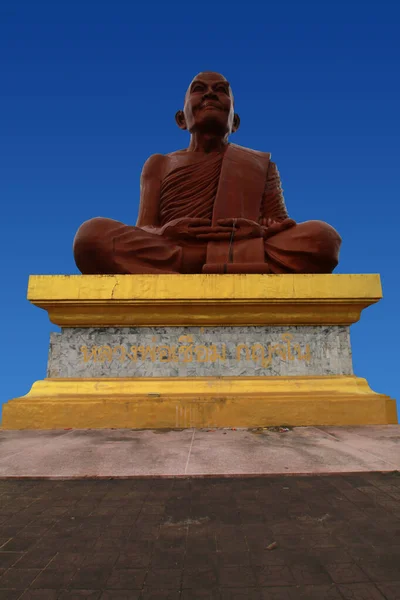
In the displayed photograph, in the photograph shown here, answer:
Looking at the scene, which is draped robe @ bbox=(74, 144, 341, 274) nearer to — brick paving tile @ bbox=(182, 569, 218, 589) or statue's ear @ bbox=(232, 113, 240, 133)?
statue's ear @ bbox=(232, 113, 240, 133)

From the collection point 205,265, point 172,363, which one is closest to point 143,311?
point 172,363

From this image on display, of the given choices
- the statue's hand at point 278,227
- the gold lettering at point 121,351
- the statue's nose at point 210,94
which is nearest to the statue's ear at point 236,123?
the statue's nose at point 210,94

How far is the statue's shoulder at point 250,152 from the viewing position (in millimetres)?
5218

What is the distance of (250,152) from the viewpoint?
17.3 ft

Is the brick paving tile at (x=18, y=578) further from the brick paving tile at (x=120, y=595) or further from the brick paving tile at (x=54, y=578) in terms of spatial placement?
the brick paving tile at (x=120, y=595)

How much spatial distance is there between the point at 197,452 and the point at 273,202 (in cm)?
382

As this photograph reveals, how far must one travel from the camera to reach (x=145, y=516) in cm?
139

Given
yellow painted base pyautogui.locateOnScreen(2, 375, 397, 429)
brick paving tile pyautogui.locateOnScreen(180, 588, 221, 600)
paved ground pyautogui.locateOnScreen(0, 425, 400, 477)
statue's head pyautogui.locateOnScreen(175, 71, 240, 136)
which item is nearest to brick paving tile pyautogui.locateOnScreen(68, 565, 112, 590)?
brick paving tile pyautogui.locateOnScreen(180, 588, 221, 600)

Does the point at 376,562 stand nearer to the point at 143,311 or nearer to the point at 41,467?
the point at 41,467

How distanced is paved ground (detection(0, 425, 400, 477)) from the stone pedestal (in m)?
0.51

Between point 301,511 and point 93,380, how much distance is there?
8.60 feet

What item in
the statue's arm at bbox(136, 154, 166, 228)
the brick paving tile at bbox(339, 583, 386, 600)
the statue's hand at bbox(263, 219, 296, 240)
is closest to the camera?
the brick paving tile at bbox(339, 583, 386, 600)

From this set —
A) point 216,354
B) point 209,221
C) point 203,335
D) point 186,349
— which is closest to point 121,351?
point 186,349

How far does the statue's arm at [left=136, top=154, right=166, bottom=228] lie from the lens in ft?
16.7
